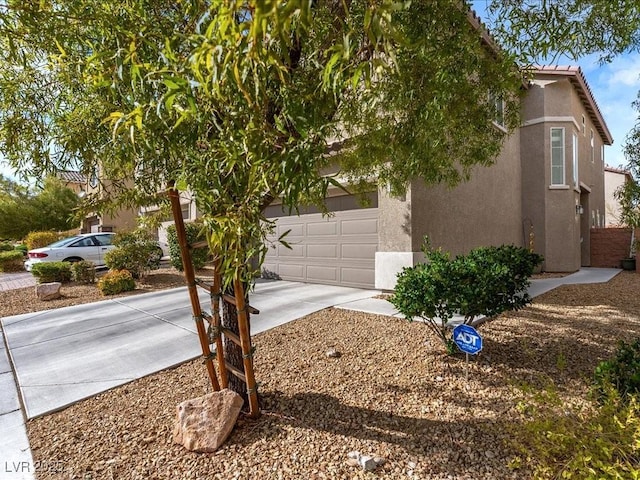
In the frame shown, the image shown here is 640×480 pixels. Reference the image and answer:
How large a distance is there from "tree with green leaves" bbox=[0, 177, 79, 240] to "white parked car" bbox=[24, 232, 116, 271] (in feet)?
33.4

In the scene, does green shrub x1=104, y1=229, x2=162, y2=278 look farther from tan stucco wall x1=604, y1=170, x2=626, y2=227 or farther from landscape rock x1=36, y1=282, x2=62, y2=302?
tan stucco wall x1=604, y1=170, x2=626, y2=227

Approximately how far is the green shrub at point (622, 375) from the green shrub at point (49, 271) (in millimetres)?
11380

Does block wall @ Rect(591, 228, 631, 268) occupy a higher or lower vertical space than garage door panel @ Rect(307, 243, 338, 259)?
lower

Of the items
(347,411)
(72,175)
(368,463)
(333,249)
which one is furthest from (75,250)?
(368,463)

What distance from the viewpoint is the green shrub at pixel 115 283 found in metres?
8.28

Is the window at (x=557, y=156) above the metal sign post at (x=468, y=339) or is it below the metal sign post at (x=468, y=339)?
above

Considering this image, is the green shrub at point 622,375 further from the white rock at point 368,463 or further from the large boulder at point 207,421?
the large boulder at point 207,421

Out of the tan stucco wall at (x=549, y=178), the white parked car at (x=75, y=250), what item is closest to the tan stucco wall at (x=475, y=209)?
the tan stucco wall at (x=549, y=178)

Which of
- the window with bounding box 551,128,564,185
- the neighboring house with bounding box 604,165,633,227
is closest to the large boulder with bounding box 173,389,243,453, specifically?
the window with bounding box 551,128,564,185

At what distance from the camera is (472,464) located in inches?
89.3

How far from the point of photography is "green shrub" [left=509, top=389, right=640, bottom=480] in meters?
1.79

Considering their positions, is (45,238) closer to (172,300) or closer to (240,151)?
(172,300)

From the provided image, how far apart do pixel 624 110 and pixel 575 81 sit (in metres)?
7.55

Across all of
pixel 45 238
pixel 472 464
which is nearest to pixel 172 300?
pixel 472 464
